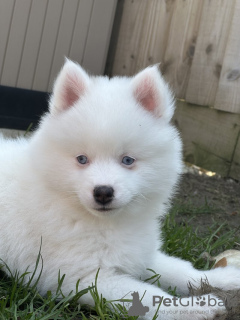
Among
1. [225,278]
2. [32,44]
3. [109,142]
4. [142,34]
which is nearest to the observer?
[109,142]

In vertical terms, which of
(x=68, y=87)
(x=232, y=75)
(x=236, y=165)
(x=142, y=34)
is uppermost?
(x=142, y=34)

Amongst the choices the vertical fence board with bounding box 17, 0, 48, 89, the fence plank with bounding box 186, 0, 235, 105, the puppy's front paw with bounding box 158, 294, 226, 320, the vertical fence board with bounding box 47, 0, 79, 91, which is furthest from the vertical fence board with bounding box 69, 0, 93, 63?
the puppy's front paw with bounding box 158, 294, 226, 320

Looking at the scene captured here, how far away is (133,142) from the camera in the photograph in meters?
2.68

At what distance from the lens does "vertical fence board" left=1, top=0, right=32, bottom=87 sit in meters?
5.73

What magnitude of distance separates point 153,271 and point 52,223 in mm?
680

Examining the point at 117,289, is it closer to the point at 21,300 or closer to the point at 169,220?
the point at 21,300

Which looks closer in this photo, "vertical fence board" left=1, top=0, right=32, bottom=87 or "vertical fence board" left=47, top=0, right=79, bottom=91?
"vertical fence board" left=1, top=0, right=32, bottom=87

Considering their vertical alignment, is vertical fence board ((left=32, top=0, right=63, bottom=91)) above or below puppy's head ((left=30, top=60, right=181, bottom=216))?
above

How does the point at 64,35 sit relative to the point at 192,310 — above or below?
above

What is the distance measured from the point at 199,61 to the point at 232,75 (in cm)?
52

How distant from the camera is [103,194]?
2510mm

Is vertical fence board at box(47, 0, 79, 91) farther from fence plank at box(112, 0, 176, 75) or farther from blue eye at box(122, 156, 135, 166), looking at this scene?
blue eye at box(122, 156, 135, 166)

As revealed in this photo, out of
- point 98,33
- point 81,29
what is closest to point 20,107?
point 81,29

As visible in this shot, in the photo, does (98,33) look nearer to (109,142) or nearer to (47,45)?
(47,45)
